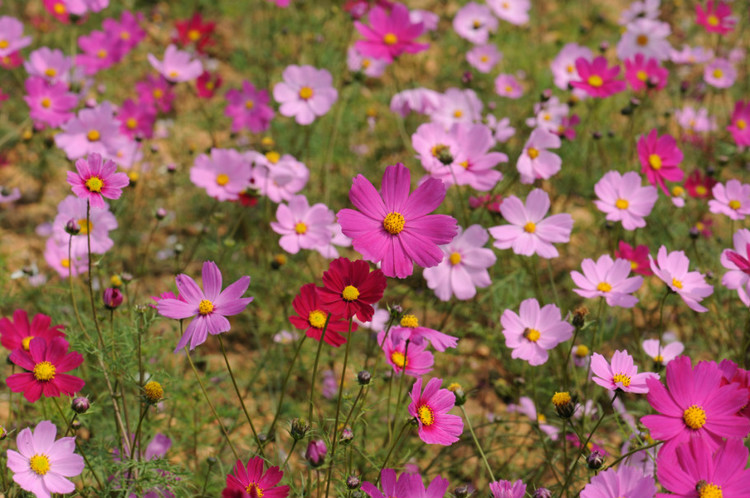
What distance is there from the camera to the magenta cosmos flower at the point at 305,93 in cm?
228

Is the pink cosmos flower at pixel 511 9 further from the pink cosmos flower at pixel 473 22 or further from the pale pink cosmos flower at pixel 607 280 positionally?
the pale pink cosmos flower at pixel 607 280

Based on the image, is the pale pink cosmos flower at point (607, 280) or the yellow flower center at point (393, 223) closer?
the yellow flower center at point (393, 223)

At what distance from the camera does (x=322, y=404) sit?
208cm

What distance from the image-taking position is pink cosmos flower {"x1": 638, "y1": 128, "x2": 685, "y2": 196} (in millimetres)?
1921

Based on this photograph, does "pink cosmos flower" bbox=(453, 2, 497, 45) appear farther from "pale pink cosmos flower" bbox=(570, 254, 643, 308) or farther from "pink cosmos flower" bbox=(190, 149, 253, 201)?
"pale pink cosmos flower" bbox=(570, 254, 643, 308)

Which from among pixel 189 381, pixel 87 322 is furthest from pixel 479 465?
pixel 87 322

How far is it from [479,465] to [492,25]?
2035 mm

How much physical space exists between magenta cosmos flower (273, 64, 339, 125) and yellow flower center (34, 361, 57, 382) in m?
1.20

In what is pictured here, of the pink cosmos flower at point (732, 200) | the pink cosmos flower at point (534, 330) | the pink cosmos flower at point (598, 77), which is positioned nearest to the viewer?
the pink cosmos flower at point (534, 330)

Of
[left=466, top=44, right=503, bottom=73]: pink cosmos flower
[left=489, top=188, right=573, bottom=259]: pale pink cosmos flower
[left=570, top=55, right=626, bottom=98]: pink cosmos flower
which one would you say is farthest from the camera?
[left=466, top=44, right=503, bottom=73]: pink cosmos flower

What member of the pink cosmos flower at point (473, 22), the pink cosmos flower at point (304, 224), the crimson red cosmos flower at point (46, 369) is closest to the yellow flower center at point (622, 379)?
the pink cosmos flower at point (304, 224)

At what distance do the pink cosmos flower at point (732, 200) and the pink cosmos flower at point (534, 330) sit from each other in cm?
Result: 67

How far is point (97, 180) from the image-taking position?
1.29 m

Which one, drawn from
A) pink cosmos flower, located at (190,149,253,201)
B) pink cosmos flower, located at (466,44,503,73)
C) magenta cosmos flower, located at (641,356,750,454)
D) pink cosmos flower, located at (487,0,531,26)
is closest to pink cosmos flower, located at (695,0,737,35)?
pink cosmos flower, located at (487,0,531,26)
